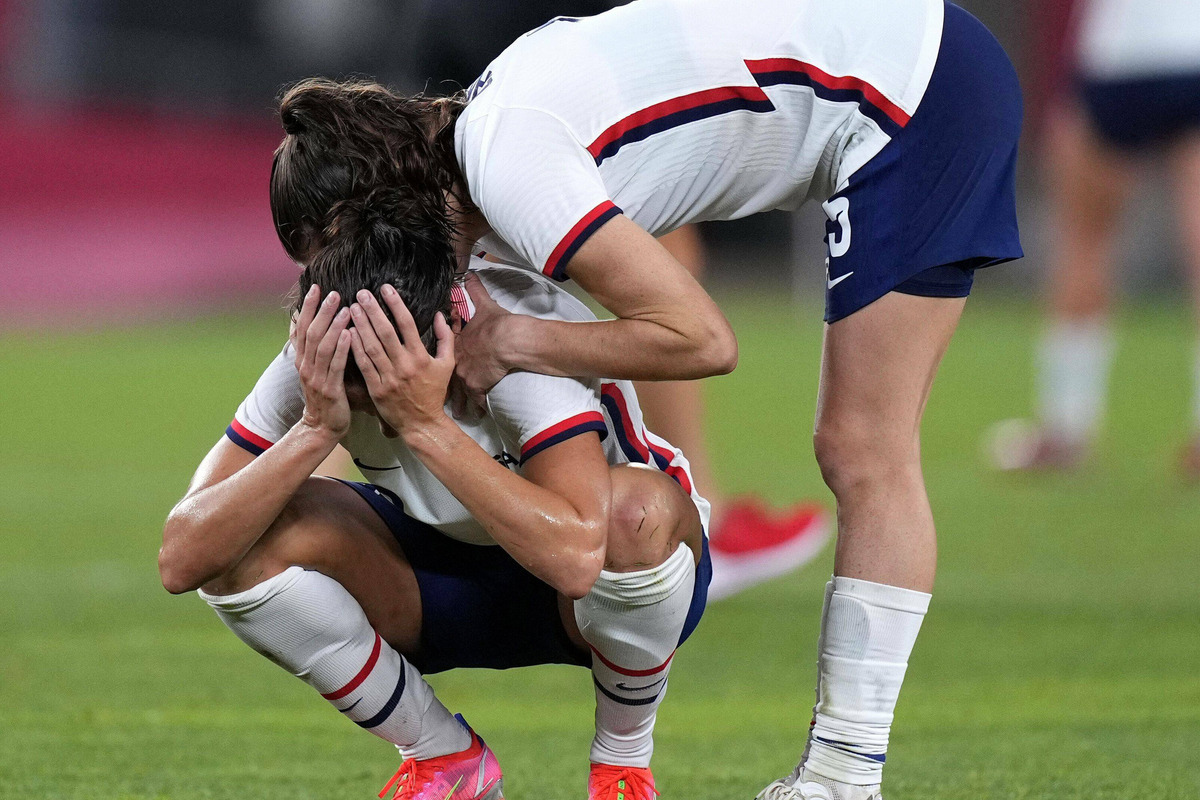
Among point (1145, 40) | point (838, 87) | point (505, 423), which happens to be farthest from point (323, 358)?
point (1145, 40)

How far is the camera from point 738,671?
280 cm

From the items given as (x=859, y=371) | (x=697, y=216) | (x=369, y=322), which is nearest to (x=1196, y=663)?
(x=859, y=371)

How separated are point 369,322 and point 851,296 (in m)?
0.65

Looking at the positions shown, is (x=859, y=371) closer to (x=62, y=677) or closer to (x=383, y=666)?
(x=383, y=666)

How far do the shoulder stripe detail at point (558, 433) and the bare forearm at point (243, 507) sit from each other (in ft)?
0.74

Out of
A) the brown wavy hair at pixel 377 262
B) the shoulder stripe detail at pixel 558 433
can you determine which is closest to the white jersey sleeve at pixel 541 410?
the shoulder stripe detail at pixel 558 433

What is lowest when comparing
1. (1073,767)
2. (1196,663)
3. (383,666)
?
(1196,663)

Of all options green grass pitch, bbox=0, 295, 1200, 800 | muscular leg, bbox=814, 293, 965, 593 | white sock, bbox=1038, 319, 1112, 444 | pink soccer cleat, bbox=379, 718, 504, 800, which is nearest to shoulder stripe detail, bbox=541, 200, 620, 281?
muscular leg, bbox=814, 293, 965, 593

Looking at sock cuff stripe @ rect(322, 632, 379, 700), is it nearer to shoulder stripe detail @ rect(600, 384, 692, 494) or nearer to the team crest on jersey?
shoulder stripe detail @ rect(600, 384, 692, 494)

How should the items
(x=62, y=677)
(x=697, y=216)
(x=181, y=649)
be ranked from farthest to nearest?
(x=181, y=649) → (x=62, y=677) → (x=697, y=216)

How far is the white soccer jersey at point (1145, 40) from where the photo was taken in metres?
4.67

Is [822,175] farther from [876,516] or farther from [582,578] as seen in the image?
[582,578]

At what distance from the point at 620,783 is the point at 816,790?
258mm

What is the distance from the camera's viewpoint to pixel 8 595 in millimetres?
3492
